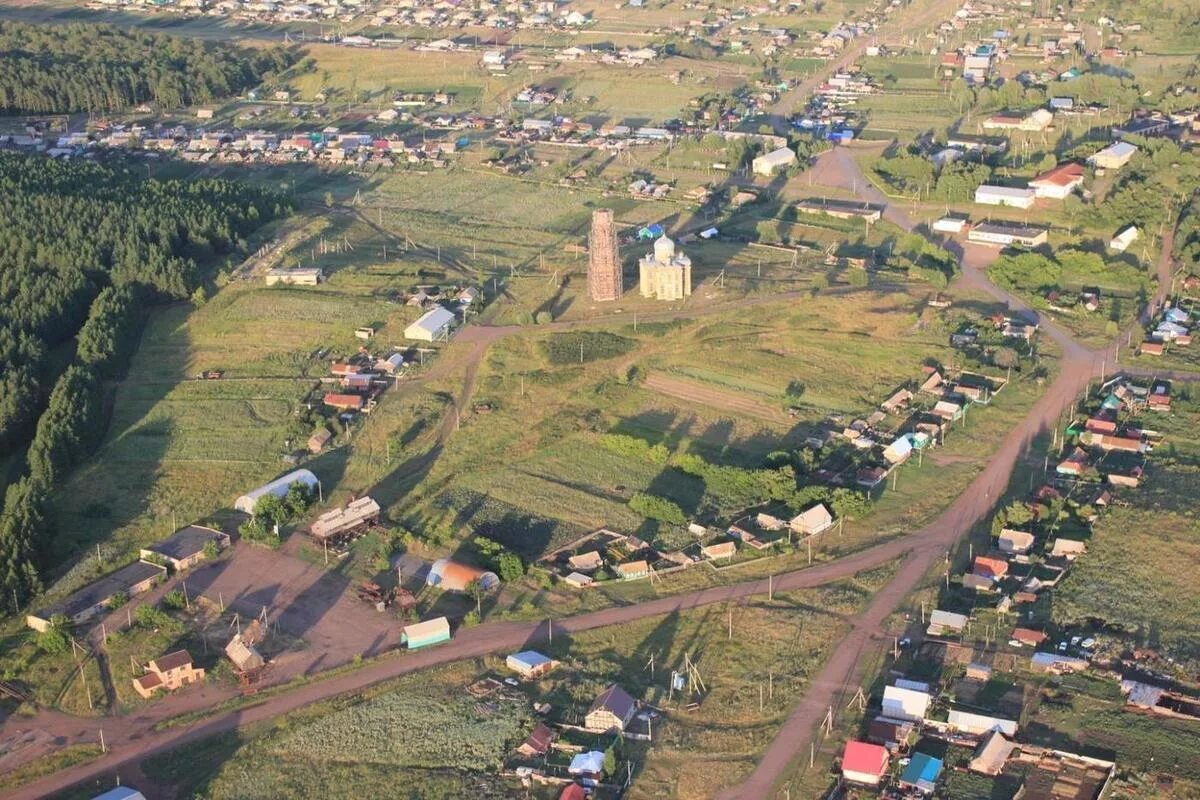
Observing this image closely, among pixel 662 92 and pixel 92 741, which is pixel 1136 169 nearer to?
pixel 662 92

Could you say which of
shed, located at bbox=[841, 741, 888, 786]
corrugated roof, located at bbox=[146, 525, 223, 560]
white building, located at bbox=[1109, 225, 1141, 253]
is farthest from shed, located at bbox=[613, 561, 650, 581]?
white building, located at bbox=[1109, 225, 1141, 253]

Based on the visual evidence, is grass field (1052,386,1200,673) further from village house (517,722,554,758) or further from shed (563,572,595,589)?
village house (517,722,554,758)

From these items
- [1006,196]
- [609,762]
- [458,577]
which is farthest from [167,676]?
[1006,196]

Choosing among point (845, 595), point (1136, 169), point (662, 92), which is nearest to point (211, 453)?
point (845, 595)

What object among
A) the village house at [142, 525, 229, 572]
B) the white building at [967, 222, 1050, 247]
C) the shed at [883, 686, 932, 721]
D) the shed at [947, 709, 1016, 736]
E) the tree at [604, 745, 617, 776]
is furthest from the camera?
the white building at [967, 222, 1050, 247]

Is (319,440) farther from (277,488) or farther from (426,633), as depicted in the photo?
(426,633)

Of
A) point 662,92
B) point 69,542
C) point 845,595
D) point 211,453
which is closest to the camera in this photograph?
point 845,595
